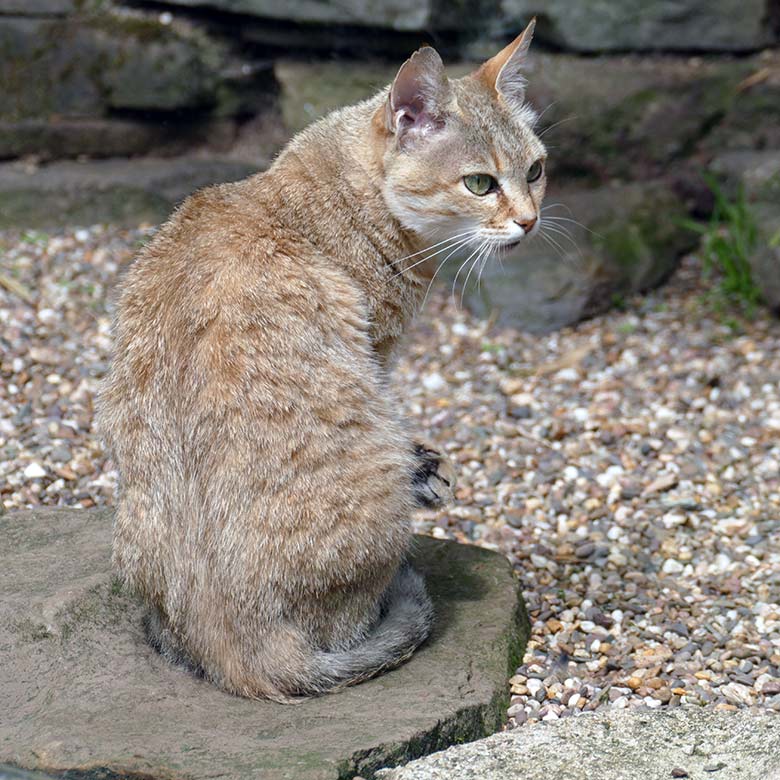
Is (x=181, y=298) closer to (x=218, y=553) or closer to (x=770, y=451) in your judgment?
(x=218, y=553)

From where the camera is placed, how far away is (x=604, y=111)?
6.52 m

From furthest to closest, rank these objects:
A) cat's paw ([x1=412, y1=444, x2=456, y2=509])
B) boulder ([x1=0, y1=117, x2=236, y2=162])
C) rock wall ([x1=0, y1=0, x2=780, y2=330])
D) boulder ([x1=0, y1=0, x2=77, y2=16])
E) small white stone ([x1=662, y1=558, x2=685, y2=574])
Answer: boulder ([x1=0, y1=117, x2=236, y2=162]) < boulder ([x1=0, y1=0, x2=77, y2=16]) < rock wall ([x1=0, y1=0, x2=780, y2=330]) < small white stone ([x1=662, y1=558, x2=685, y2=574]) < cat's paw ([x1=412, y1=444, x2=456, y2=509])

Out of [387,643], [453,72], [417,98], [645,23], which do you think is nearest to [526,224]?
[417,98]

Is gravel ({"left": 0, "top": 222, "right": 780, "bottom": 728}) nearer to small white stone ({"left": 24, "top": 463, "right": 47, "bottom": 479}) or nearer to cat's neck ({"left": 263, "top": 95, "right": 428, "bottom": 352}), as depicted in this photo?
small white stone ({"left": 24, "top": 463, "right": 47, "bottom": 479})

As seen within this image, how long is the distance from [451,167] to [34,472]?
210cm

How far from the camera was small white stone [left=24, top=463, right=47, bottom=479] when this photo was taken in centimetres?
448

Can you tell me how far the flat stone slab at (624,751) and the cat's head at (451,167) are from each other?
4.71 feet

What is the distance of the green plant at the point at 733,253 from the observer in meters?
6.18

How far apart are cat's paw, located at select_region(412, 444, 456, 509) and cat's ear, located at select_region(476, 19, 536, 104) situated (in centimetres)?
118

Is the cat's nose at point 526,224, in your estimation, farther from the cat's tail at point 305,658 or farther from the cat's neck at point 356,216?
the cat's tail at point 305,658

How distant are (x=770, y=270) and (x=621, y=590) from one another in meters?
2.59

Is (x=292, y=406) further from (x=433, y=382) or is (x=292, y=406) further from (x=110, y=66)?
(x=110, y=66)

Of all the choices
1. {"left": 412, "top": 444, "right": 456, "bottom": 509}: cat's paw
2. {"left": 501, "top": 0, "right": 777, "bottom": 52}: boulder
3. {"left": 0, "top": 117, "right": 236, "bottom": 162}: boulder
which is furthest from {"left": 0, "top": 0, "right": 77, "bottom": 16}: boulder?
Result: {"left": 412, "top": 444, "right": 456, "bottom": 509}: cat's paw

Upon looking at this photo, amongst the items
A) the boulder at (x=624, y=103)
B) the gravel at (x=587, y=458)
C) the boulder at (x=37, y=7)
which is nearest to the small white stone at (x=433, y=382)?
the gravel at (x=587, y=458)
